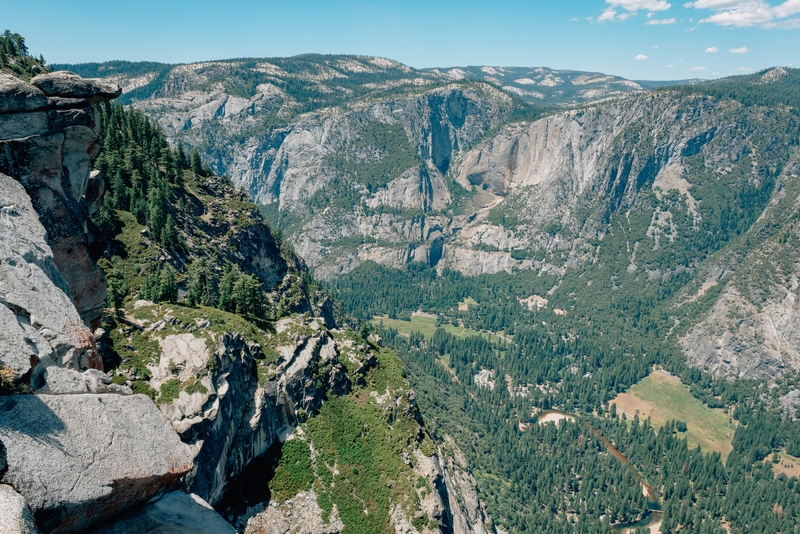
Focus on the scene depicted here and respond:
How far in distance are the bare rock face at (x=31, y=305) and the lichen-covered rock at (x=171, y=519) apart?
9826 millimetres

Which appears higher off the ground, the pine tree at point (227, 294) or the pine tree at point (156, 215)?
the pine tree at point (156, 215)

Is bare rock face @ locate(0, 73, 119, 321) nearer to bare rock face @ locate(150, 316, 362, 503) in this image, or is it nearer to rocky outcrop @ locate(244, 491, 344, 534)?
bare rock face @ locate(150, 316, 362, 503)

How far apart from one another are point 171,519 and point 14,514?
12.2m

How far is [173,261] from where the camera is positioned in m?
101

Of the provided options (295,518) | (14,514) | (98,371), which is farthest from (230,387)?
(14,514)

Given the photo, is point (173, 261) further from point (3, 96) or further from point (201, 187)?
point (3, 96)

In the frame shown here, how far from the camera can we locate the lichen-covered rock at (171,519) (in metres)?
31.1

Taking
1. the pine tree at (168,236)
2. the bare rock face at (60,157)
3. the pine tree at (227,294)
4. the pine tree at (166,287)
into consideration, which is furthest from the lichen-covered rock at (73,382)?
the pine tree at (168,236)

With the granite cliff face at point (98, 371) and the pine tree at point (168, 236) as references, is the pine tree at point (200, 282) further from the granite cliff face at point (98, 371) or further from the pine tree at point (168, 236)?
the pine tree at point (168, 236)

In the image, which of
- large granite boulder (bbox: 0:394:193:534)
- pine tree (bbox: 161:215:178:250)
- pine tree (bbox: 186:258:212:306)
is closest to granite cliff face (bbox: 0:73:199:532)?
large granite boulder (bbox: 0:394:193:534)

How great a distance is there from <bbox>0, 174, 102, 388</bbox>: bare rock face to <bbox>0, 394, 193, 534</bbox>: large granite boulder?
2516 millimetres

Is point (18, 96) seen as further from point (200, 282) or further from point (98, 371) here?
point (200, 282)

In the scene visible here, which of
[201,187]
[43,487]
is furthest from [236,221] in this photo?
[43,487]

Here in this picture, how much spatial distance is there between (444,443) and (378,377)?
5489 centimetres
